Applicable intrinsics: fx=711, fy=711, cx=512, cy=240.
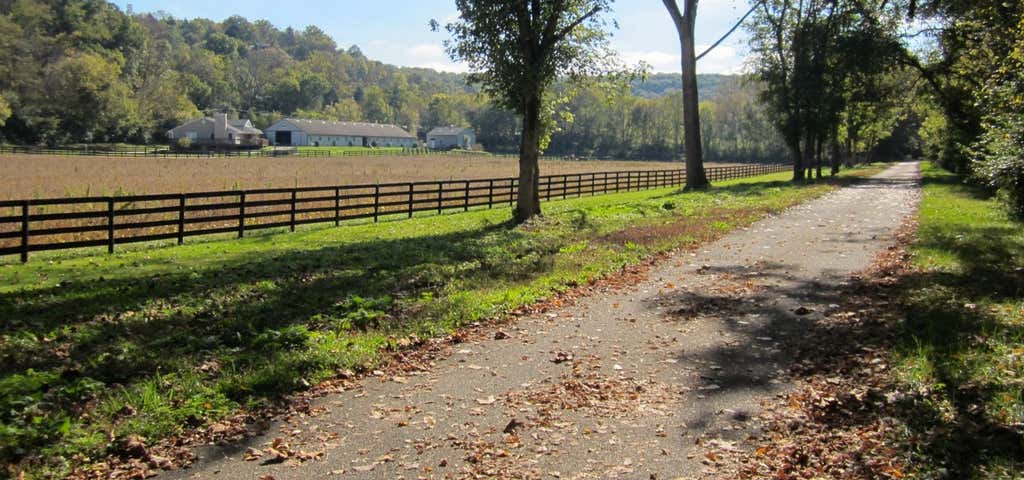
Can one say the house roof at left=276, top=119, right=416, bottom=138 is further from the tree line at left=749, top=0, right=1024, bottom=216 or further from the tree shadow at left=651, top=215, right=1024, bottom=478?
the tree shadow at left=651, top=215, right=1024, bottom=478

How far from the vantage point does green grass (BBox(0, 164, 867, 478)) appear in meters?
5.92

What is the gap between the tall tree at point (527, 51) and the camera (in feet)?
63.3

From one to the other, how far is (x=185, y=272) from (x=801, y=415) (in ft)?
34.2

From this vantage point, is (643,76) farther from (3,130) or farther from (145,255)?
(3,130)

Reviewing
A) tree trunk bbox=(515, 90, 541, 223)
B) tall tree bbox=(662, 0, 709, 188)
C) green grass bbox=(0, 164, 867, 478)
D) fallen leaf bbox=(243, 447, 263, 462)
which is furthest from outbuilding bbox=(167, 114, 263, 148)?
fallen leaf bbox=(243, 447, 263, 462)

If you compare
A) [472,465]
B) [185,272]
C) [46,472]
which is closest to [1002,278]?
[472,465]

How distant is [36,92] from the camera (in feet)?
281

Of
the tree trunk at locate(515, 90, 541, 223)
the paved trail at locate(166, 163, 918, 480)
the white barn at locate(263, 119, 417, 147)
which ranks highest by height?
the white barn at locate(263, 119, 417, 147)

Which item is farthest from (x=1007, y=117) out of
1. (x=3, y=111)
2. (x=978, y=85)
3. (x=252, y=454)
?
(x=3, y=111)

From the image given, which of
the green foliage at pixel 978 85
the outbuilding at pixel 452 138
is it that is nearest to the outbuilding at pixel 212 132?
the outbuilding at pixel 452 138

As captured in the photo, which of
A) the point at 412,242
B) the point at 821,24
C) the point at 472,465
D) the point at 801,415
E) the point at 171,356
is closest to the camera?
the point at 472,465

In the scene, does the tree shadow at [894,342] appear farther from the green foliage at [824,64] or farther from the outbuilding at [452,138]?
the outbuilding at [452,138]

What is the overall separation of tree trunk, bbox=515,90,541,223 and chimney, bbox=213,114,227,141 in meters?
105

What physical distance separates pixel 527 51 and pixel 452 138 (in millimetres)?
138860
